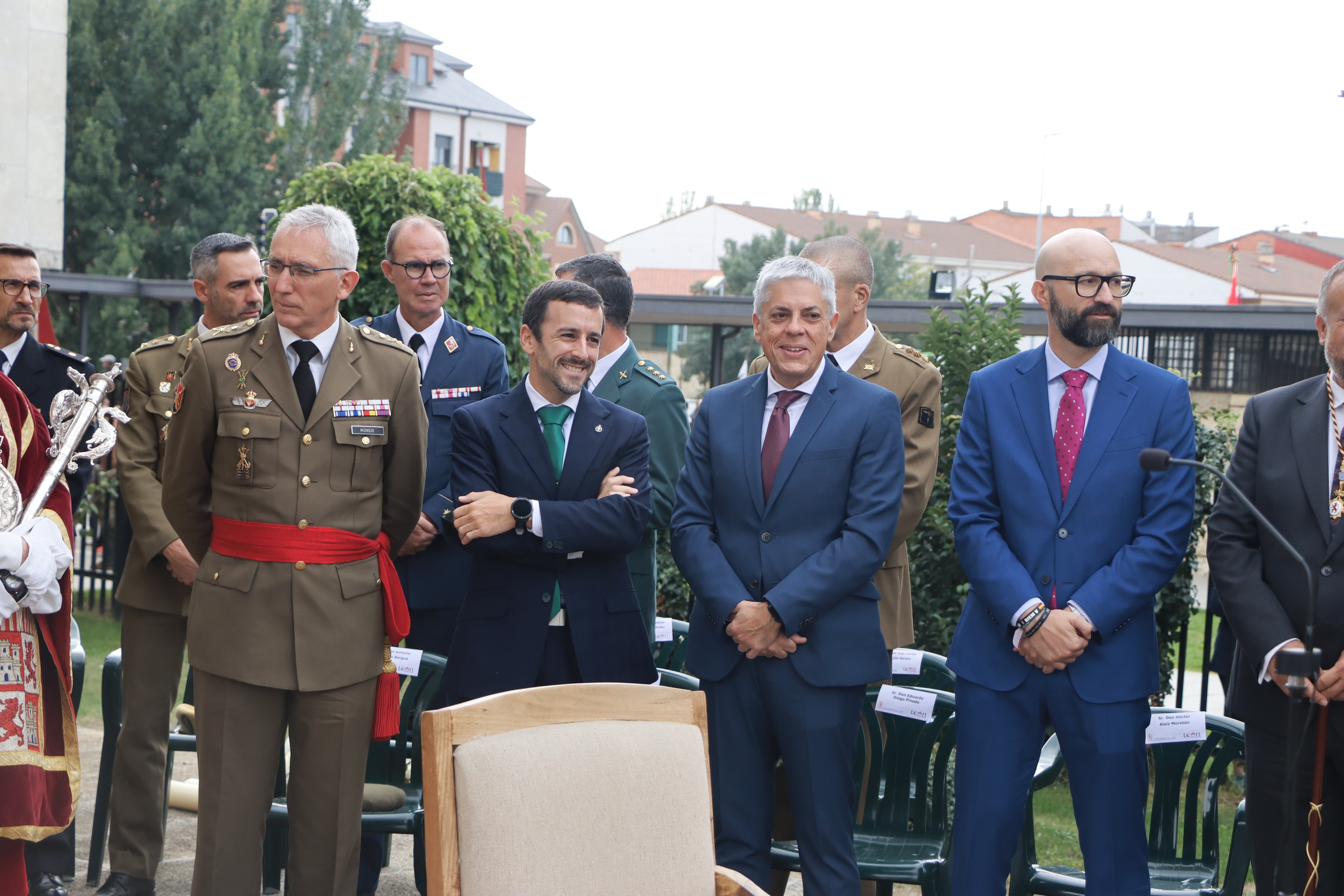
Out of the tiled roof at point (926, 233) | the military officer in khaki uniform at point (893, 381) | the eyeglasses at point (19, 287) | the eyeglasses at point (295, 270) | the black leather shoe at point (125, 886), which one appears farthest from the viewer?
the tiled roof at point (926, 233)

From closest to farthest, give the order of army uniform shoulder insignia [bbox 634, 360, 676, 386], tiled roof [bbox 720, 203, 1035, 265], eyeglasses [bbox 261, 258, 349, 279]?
eyeglasses [bbox 261, 258, 349, 279] → army uniform shoulder insignia [bbox 634, 360, 676, 386] → tiled roof [bbox 720, 203, 1035, 265]

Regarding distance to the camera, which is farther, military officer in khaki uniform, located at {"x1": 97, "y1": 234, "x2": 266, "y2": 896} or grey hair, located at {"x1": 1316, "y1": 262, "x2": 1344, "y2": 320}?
military officer in khaki uniform, located at {"x1": 97, "y1": 234, "x2": 266, "y2": 896}

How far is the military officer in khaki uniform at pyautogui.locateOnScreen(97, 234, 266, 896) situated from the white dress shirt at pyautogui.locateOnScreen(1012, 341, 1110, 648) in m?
2.65

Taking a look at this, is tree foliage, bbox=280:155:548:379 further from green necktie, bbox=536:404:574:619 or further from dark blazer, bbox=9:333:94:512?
green necktie, bbox=536:404:574:619

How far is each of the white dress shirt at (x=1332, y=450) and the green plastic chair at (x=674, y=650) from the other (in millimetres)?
1980

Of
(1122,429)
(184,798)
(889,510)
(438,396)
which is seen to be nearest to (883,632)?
(889,510)

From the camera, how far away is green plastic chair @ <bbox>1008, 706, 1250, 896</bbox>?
347 cm

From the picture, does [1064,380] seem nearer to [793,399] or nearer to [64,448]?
[793,399]

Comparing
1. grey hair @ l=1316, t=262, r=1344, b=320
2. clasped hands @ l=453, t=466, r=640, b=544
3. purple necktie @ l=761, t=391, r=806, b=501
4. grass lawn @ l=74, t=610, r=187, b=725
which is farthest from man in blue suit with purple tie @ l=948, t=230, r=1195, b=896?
grass lawn @ l=74, t=610, r=187, b=725

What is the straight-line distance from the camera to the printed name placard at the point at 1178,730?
136 inches

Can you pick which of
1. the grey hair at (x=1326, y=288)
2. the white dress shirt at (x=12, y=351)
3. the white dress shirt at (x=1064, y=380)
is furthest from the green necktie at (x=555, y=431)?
the white dress shirt at (x=12, y=351)

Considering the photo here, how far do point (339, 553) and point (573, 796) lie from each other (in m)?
1.28

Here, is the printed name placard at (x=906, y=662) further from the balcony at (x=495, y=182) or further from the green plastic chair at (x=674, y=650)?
the balcony at (x=495, y=182)

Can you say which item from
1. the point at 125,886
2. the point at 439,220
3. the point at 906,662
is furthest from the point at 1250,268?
the point at 125,886
